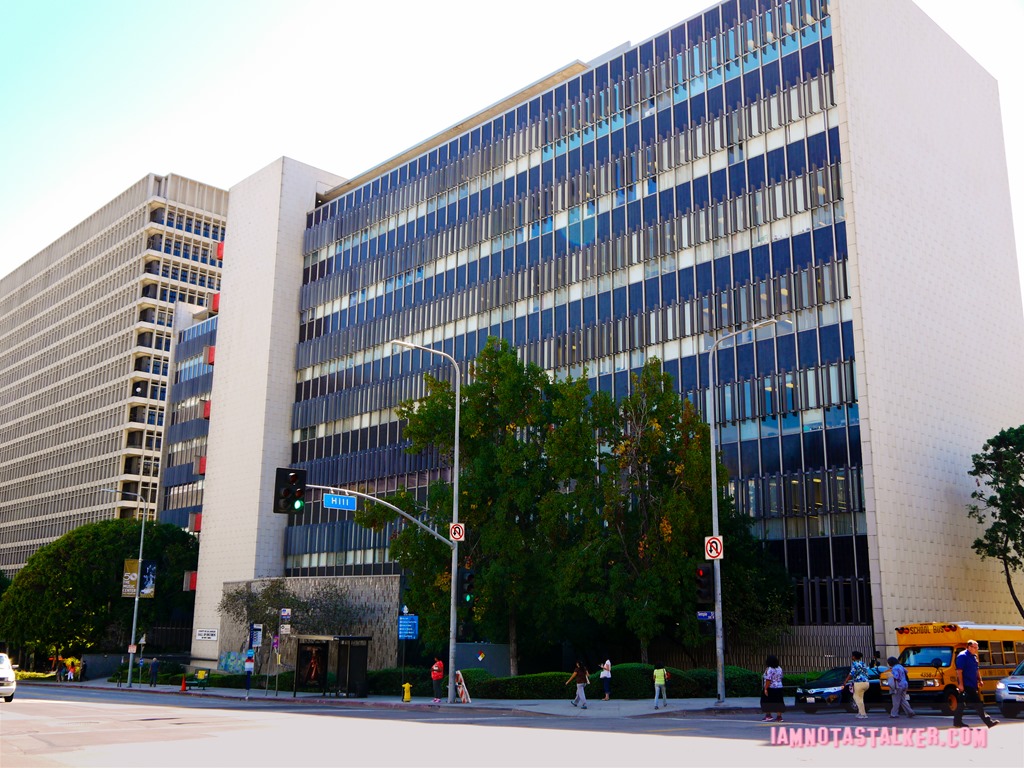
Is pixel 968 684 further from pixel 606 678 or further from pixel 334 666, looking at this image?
pixel 334 666

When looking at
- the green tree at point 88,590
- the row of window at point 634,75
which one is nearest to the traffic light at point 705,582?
the row of window at point 634,75

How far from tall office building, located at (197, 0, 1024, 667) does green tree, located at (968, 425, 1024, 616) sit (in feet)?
4.43

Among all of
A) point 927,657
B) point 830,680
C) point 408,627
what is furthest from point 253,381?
point 927,657

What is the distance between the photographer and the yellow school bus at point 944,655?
3247 centimetres

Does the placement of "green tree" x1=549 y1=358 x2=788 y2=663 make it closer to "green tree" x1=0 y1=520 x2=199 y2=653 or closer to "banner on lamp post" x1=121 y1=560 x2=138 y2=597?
"banner on lamp post" x1=121 y1=560 x2=138 y2=597

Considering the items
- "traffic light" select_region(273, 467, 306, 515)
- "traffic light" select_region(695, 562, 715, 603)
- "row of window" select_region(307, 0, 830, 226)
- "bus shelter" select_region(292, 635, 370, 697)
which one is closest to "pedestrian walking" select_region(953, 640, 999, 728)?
"traffic light" select_region(695, 562, 715, 603)

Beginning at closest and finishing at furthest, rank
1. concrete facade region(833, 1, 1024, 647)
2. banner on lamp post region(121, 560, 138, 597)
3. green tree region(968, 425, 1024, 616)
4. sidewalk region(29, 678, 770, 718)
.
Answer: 1. sidewalk region(29, 678, 770, 718)
2. concrete facade region(833, 1, 1024, 647)
3. green tree region(968, 425, 1024, 616)
4. banner on lamp post region(121, 560, 138, 597)

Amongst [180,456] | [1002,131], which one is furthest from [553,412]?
[180,456]

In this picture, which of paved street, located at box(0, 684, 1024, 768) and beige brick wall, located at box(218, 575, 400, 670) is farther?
beige brick wall, located at box(218, 575, 400, 670)

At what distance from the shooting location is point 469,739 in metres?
20.9

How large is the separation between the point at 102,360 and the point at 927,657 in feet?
334

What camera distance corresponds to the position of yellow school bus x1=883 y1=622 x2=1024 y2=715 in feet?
107

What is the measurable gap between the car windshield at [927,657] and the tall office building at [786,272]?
8.87 m

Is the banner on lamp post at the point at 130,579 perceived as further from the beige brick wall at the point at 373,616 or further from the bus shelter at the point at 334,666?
the bus shelter at the point at 334,666
